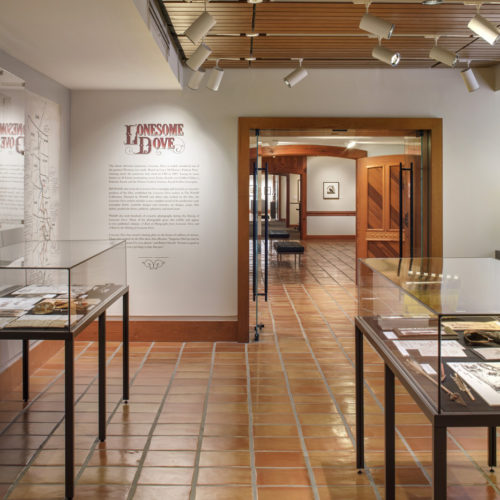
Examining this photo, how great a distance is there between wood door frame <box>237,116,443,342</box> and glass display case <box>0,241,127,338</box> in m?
2.40

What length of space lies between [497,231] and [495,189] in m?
0.44

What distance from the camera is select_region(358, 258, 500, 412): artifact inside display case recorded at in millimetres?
1954

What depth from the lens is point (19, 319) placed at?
9.41ft

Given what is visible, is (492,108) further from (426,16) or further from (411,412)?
(411,412)

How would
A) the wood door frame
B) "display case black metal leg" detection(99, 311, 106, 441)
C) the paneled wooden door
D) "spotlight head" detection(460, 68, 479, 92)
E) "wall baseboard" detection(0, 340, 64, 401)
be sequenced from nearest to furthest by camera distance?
"display case black metal leg" detection(99, 311, 106, 441)
"wall baseboard" detection(0, 340, 64, 401)
"spotlight head" detection(460, 68, 479, 92)
the wood door frame
the paneled wooden door

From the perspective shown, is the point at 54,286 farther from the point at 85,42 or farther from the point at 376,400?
the point at 376,400

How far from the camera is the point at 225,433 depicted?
3.61m

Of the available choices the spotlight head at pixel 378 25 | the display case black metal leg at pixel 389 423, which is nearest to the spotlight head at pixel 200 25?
the spotlight head at pixel 378 25

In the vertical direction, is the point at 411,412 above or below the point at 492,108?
below

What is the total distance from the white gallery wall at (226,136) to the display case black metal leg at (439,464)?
4.16 metres

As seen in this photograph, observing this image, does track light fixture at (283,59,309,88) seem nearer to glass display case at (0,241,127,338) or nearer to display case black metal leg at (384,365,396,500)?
glass display case at (0,241,127,338)

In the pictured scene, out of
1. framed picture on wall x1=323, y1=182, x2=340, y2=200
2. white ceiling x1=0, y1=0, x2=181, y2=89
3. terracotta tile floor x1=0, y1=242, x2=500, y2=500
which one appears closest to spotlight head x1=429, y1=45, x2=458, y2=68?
white ceiling x1=0, y1=0, x2=181, y2=89

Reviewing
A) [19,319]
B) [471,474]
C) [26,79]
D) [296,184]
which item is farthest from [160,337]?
[296,184]

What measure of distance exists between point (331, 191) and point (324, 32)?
15.5 metres
